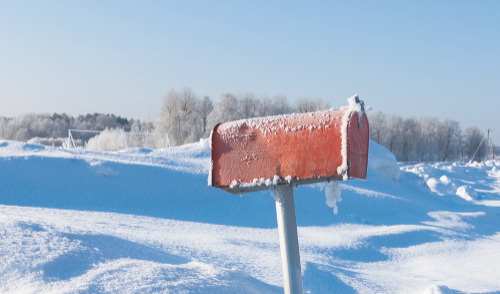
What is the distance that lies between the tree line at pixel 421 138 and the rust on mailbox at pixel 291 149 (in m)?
53.7

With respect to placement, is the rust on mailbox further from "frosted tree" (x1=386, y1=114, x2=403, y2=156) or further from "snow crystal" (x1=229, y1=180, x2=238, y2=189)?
"frosted tree" (x1=386, y1=114, x2=403, y2=156)

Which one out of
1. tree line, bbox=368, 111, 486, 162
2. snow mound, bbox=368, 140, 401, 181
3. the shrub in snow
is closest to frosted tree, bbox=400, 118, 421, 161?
tree line, bbox=368, 111, 486, 162

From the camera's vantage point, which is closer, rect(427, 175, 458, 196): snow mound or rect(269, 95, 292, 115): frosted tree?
rect(427, 175, 458, 196): snow mound

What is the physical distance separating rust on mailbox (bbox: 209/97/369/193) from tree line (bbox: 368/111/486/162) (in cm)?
5373

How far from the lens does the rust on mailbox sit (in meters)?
1.63

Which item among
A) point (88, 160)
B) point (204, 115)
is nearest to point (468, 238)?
point (88, 160)

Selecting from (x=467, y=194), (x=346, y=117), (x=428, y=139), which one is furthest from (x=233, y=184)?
(x=428, y=139)

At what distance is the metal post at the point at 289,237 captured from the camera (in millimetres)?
1727

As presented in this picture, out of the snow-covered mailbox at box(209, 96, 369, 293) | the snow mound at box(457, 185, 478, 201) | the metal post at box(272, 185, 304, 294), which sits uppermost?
the snow-covered mailbox at box(209, 96, 369, 293)

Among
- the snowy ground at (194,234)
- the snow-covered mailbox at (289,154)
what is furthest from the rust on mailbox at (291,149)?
the snowy ground at (194,234)

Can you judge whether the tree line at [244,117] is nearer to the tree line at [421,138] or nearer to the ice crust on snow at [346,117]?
the tree line at [421,138]

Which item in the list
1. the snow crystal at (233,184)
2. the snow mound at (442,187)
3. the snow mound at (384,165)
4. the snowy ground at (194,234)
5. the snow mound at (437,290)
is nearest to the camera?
the snow crystal at (233,184)

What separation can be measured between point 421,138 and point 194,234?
192 ft

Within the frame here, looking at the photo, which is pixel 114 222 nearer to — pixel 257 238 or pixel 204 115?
pixel 257 238
